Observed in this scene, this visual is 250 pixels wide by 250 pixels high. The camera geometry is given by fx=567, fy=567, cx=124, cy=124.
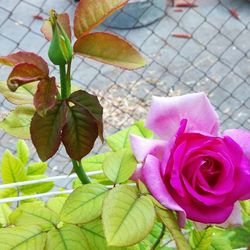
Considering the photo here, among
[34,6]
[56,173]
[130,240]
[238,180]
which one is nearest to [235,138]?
[238,180]

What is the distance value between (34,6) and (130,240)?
3.65 metres

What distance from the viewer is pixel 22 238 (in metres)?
0.56

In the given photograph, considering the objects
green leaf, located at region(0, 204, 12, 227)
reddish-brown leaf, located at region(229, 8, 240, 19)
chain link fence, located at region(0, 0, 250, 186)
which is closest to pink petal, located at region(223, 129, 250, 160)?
green leaf, located at region(0, 204, 12, 227)

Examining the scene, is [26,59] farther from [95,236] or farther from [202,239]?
[202,239]

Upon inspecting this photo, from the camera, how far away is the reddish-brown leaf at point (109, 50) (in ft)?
1.76

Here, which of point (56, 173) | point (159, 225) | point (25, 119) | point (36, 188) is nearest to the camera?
point (25, 119)

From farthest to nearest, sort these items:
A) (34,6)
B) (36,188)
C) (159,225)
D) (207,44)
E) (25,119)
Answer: (34,6), (207,44), (36,188), (159,225), (25,119)

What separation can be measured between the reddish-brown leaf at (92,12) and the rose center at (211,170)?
17cm

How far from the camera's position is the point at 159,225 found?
74 cm

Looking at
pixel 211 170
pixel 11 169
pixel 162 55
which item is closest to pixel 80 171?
pixel 211 170

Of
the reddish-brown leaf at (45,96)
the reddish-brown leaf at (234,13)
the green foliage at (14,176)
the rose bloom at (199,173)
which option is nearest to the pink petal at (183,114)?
the rose bloom at (199,173)

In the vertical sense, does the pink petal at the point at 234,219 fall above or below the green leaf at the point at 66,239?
above

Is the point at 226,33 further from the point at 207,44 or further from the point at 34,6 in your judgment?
the point at 34,6

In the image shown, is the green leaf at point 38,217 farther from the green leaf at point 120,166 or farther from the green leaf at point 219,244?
the green leaf at point 219,244
